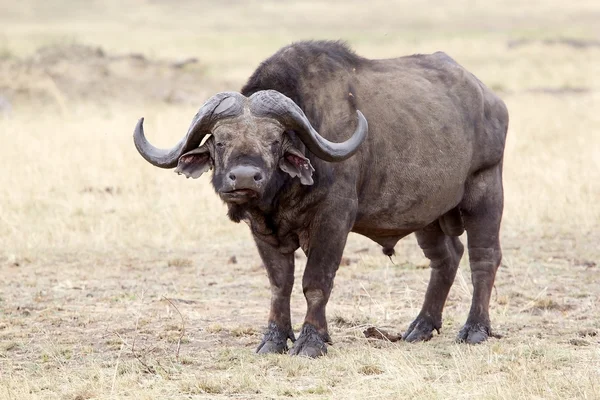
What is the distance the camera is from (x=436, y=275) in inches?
349

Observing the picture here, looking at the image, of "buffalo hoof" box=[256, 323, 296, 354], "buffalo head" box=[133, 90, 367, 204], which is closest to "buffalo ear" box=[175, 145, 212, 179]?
"buffalo head" box=[133, 90, 367, 204]

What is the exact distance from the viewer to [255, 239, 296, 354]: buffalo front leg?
780cm

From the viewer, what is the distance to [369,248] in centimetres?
1200

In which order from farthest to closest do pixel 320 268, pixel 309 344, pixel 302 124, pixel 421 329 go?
1. pixel 421 329
2. pixel 320 268
3. pixel 309 344
4. pixel 302 124

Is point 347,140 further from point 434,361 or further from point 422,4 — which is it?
point 422,4

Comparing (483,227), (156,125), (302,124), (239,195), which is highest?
(302,124)

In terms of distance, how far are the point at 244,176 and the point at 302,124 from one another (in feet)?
1.99

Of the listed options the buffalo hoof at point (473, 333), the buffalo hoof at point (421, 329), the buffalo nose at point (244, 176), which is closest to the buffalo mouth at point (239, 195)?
the buffalo nose at point (244, 176)

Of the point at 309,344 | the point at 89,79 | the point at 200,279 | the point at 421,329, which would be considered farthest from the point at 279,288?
the point at 89,79

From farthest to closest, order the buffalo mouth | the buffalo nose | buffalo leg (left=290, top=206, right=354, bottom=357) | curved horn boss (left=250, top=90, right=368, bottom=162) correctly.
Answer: buffalo leg (left=290, top=206, right=354, bottom=357) < curved horn boss (left=250, top=90, right=368, bottom=162) < the buffalo mouth < the buffalo nose

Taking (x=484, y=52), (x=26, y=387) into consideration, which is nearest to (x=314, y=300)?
(x=26, y=387)

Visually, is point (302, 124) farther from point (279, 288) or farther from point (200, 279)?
point (200, 279)

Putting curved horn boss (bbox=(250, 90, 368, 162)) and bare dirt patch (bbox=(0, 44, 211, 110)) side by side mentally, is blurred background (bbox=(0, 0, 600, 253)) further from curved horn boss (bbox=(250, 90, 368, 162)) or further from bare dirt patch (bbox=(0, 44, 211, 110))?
curved horn boss (bbox=(250, 90, 368, 162))

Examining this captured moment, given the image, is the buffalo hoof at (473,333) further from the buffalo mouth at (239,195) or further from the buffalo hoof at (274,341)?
the buffalo mouth at (239,195)
